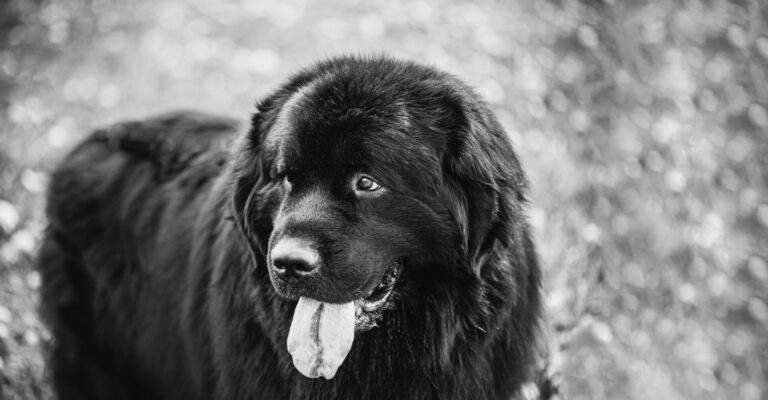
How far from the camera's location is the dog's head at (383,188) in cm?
257

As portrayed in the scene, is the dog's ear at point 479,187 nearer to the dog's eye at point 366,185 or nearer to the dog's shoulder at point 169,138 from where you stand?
the dog's eye at point 366,185

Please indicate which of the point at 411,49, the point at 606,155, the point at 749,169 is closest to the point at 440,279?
the point at 606,155

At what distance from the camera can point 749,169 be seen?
5.81 m

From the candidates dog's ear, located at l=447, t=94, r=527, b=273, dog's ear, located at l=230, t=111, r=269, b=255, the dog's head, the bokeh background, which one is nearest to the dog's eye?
the dog's head

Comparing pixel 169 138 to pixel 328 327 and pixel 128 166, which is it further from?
pixel 328 327

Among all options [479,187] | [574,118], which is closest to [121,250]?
[479,187]

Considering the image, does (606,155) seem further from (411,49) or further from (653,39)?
(411,49)

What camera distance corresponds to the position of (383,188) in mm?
2639

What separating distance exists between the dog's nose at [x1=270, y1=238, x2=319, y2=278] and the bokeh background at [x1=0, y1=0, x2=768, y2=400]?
2.00 metres

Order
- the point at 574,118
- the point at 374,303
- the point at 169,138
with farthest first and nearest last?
the point at 574,118, the point at 169,138, the point at 374,303

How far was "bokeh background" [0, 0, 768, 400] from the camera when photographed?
4.67 metres

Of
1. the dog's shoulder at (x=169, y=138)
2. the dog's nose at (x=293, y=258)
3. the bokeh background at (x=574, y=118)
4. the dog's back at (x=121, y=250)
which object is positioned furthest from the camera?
the bokeh background at (x=574, y=118)

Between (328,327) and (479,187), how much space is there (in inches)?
31.5

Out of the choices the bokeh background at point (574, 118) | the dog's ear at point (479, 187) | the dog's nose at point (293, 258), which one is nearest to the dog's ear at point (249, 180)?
the dog's nose at point (293, 258)
